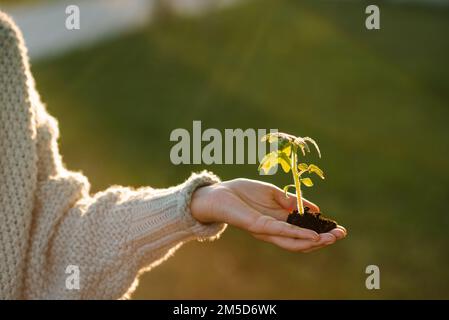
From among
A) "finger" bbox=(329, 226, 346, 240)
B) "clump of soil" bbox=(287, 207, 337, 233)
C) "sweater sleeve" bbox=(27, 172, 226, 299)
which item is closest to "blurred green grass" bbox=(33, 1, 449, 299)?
"sweater sleeve" bbox=(27, 172, 226, 299)

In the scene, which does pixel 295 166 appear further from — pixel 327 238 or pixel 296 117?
pixel 296 117

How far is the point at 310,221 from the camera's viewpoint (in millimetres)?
2307

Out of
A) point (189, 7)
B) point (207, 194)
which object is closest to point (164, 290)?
point (207, 194)

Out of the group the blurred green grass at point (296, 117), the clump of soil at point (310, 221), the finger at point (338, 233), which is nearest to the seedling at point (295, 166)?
the clump of soil at point (310, 221)

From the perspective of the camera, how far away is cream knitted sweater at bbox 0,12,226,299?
2.50 metres

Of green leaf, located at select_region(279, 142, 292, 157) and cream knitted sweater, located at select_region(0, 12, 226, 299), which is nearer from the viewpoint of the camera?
green leaf, located at select_region(279, 142, 292, 157)

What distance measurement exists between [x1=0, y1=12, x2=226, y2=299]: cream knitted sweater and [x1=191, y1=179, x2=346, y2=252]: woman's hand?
0.19 m

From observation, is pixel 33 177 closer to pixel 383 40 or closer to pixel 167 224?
pixel 167 224

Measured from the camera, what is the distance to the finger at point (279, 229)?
2.09m

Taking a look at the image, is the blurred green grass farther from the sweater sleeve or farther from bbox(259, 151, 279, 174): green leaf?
bbox(259, 151, 279, 174): green leaf

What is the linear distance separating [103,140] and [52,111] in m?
0.90

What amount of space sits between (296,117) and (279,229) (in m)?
5.08

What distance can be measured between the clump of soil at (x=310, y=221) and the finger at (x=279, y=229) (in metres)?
0.17

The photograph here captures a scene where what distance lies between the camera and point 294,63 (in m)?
8.13
